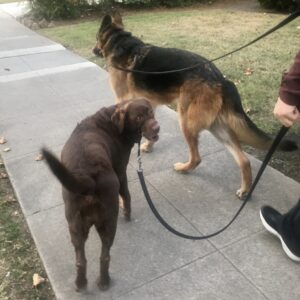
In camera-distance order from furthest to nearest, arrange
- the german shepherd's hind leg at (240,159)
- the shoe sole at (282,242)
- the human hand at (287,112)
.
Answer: the german shepherd's hind leg at (240,159)
the shoe sole at (282,242)
the human hand at (287,112)

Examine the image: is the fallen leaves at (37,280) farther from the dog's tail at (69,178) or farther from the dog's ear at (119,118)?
the dog's ear at (119,118)

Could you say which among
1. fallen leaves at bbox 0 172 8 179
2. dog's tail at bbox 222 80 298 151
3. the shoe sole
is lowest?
fallen leaves at bbox 0 172 8 179

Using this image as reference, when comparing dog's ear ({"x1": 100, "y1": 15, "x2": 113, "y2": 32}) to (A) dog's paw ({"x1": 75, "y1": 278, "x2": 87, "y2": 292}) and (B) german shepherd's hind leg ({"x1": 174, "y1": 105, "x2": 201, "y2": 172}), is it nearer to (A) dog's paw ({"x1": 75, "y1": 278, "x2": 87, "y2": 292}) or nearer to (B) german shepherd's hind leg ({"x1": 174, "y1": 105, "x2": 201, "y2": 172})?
(B) german shepherd's hind leg ({"x1": 174, "y1": 105, "x2": 201, "y2": 172})

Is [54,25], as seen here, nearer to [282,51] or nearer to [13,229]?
[282,51]

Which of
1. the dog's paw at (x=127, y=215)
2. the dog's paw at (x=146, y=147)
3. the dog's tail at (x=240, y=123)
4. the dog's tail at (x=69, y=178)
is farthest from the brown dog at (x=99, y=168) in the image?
the dog's paw at (x=146, y=147)

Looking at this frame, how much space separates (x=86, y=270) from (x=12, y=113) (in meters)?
3.90

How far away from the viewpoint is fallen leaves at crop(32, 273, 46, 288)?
291 cm

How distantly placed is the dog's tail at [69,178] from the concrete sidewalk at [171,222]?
0.94 meters

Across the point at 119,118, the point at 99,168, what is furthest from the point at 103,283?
the point at 119,118

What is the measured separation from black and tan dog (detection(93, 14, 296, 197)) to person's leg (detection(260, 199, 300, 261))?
0.61 metres

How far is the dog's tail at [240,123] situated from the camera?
359cm

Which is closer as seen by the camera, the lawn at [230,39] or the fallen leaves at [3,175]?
the fallen leaves at [3,175]

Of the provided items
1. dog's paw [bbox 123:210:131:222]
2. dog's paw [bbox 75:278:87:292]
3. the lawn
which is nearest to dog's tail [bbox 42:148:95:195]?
dog's paw [bbox 75:278:87:292]

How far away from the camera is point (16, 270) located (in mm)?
3064
